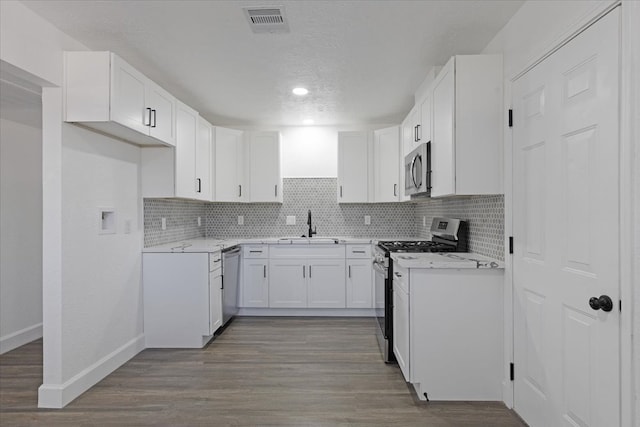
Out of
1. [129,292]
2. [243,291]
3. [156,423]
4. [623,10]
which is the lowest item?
[156,423]

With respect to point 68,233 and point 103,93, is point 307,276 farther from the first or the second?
point 103,93

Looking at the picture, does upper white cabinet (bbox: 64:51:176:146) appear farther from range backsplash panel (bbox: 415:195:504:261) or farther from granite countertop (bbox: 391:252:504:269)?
range backsplash panel (bbox: 415:195:504:261)

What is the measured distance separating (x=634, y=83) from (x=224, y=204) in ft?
14.2

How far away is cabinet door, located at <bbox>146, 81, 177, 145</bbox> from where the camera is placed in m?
2.82

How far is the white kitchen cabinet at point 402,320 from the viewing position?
2332 millimetres

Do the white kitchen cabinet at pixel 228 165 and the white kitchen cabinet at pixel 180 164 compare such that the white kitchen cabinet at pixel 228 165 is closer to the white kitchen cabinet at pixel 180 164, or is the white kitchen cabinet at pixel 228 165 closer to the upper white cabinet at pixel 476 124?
the white kitchen cabinet at pixel 180 164

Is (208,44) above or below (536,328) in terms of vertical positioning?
above

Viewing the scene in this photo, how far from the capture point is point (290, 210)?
484 centimetres

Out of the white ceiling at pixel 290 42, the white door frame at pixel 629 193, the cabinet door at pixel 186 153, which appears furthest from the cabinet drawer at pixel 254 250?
the white door frame at pixel 629 193

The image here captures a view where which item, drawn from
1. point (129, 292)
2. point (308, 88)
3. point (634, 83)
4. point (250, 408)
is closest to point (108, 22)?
point (308, 88)

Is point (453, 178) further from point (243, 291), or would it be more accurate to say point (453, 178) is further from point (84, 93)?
point (243, 291)

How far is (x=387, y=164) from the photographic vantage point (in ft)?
14.1

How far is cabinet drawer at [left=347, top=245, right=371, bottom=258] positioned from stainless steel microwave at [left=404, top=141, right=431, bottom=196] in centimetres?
108

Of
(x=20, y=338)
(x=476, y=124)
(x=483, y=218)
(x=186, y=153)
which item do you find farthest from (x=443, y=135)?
(x=20, y=338)
